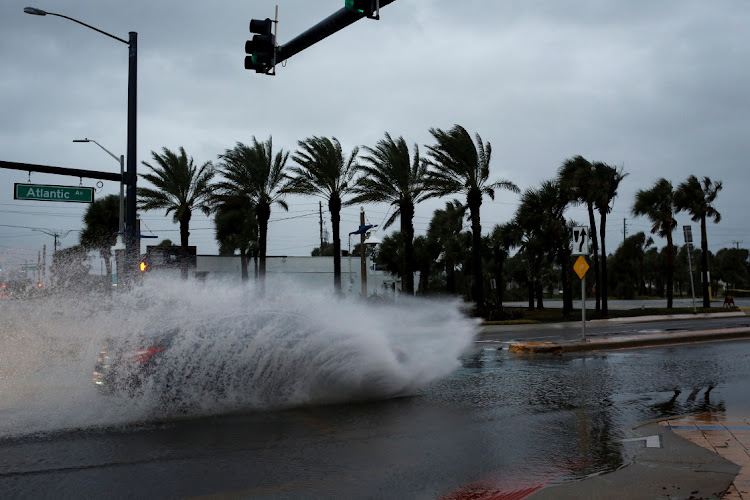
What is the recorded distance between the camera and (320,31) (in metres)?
9.74

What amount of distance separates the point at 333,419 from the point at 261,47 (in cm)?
577

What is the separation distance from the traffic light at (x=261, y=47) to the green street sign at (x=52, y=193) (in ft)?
37.9

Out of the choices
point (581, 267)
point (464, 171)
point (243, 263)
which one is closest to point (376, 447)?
point (581, 267)

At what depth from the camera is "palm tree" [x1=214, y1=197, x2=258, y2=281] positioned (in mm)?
38616

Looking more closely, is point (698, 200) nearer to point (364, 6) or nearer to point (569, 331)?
point (569, 331)

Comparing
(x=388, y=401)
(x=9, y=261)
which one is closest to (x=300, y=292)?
(x=388, y=401)

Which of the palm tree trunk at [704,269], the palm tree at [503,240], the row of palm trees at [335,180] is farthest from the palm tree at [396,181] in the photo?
the palm tree trunk at [704,269]

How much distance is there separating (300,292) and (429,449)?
449 centimetres

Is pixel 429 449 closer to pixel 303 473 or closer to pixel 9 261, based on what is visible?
pixel 303 473

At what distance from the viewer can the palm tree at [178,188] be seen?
36.4 m

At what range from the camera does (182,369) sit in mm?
8406

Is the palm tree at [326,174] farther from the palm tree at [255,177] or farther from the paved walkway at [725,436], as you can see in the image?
the paved walkway at [725,436]

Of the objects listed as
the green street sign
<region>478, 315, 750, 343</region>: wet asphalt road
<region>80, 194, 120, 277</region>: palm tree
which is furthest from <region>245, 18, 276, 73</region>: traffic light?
<region>80, 194, 120, 277</region>: palm tree

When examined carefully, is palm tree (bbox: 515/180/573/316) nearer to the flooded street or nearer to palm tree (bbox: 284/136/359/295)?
palm tree (bbox: 284/136/359/295)
